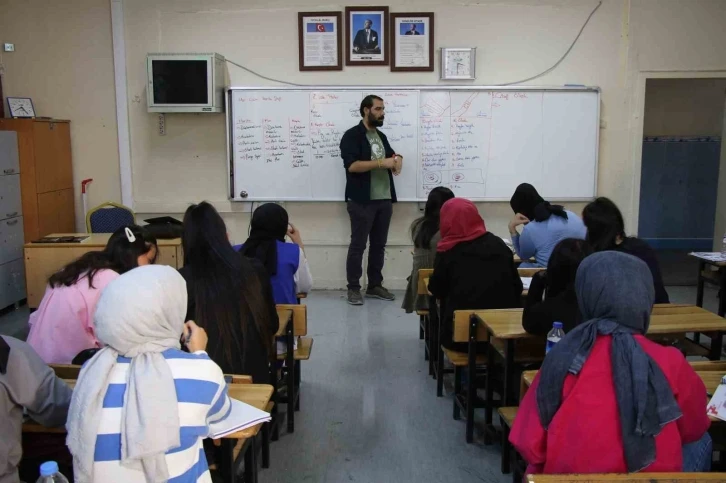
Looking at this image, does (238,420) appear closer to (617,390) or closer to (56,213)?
(617,390)

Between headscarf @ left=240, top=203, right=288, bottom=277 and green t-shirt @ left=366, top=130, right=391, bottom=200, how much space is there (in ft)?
8.64

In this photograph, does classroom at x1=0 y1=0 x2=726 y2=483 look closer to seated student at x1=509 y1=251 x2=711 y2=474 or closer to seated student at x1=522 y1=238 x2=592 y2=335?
seated student at x1=522 y1=238 x2=592 y2=335

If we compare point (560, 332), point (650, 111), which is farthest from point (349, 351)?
point (650, 111)

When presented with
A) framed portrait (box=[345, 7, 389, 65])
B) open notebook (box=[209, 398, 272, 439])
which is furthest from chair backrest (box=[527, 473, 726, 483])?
framed portrait (box=[345, 7, 389, 65])

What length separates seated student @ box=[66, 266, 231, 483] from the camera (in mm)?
1484

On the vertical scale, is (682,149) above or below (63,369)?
above

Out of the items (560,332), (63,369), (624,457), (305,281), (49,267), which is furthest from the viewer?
(49,267)

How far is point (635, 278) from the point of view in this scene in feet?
5.47

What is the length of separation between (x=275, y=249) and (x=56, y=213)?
372cm

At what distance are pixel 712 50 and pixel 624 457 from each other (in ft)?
18.3

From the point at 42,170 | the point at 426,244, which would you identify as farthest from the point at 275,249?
the point at 42,170

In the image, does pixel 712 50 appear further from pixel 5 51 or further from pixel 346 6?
pixel 5 51

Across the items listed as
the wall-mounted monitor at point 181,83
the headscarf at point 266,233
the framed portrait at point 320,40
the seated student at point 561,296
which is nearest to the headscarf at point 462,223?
the seated student at point 561,296

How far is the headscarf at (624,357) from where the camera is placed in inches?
63.2
